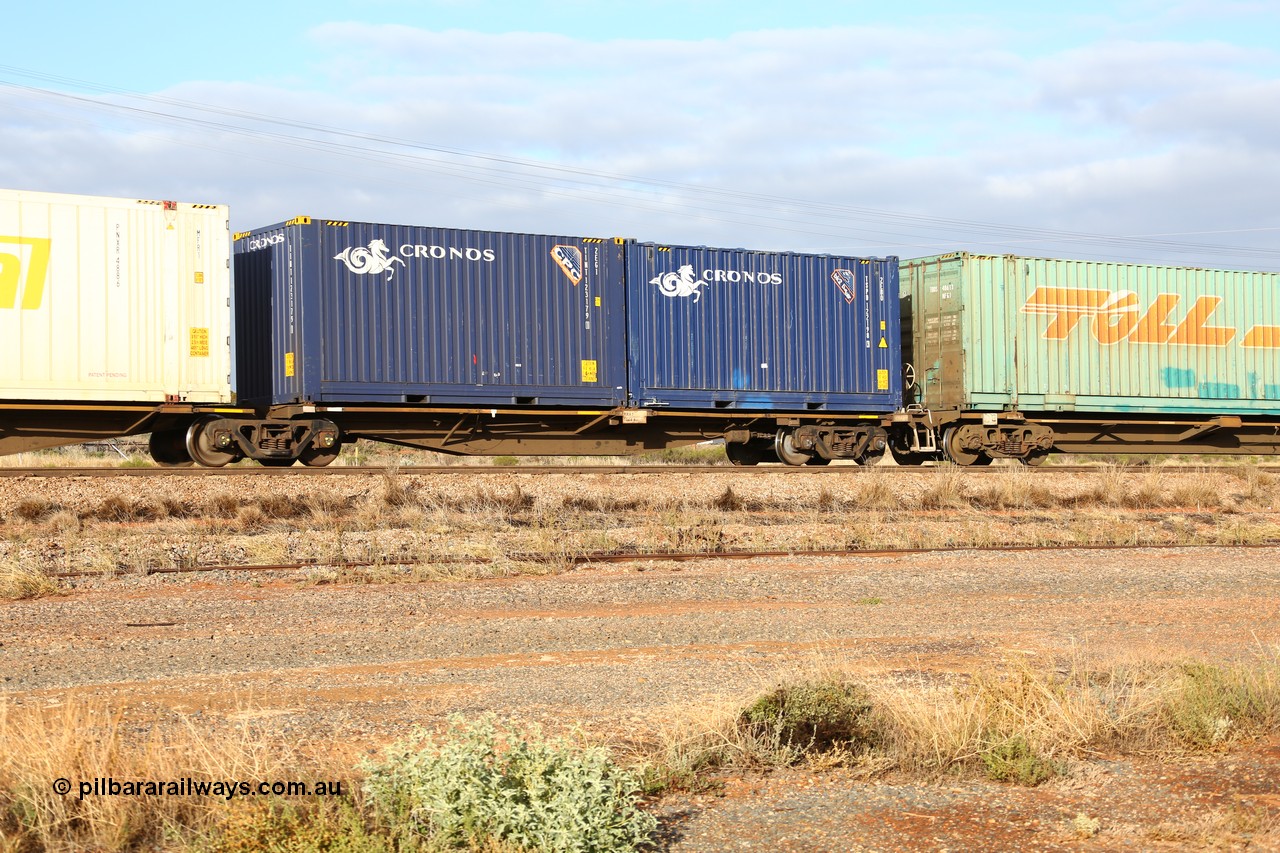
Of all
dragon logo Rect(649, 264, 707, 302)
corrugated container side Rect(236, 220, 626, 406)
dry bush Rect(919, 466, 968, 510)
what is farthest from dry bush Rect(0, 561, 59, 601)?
dry bush Rect(919, 466, 968, 510)

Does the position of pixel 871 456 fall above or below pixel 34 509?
above

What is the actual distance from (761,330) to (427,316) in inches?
221

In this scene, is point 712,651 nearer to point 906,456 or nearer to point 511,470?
point 511,470

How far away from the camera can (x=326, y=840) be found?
4.14 metres

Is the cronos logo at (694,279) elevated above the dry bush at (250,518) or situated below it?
above

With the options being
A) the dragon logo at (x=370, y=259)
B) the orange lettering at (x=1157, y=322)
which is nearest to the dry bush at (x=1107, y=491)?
the orange lettering at (x=1157, y=322)

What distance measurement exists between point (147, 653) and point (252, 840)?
13.8ft

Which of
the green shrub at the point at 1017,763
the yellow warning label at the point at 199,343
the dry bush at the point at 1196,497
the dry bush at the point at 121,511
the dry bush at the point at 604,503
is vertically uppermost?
the yellow warning label at the point at 199,343

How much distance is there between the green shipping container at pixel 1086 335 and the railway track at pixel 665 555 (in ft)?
20.9

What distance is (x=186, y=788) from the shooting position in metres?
4.50

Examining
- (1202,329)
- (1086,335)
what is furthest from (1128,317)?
(1202,329)

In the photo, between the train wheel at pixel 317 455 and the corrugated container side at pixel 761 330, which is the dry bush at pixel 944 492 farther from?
the train wheel at pixel 317 455

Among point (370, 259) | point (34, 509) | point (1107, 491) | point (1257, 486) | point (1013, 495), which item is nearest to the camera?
point (34, 509)

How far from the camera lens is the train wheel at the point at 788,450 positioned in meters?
20.7
